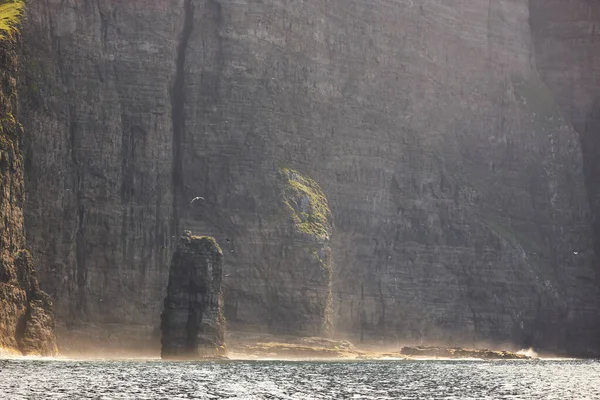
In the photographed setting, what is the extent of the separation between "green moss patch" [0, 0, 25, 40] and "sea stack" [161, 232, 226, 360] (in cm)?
3678

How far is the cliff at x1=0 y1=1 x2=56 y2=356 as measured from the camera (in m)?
164

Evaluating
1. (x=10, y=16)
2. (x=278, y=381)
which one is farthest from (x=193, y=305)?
(x=10, y=16)

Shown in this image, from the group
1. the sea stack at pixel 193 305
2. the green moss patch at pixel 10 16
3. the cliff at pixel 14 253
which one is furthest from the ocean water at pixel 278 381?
the green moss patch at pixel 10 16

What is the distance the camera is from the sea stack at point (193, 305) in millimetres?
168000

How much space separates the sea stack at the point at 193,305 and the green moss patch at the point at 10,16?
36.8 m

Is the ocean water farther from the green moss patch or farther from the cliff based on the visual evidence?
the green moss patch

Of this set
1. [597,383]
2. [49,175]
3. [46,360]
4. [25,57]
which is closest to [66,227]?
[49,175]

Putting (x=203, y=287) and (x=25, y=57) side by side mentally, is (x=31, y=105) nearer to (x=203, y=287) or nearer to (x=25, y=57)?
(x=25, y=57)

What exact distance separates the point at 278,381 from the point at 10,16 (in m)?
79.1

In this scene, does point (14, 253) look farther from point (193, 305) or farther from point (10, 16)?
point (10, 16)

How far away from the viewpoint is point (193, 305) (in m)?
168

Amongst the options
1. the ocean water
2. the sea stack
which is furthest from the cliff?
the sea stack

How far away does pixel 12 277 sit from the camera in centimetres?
16662

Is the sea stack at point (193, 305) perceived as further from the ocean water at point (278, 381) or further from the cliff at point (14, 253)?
the cliff at point (14, 253)
